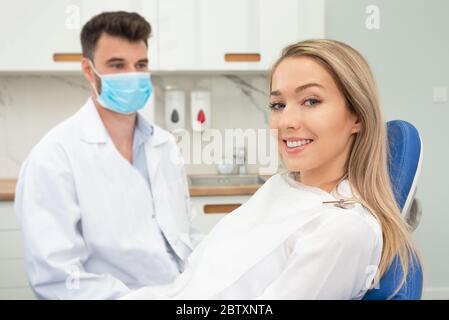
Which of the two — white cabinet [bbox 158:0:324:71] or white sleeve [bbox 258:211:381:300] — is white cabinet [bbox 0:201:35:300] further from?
white sleeve [bbox 258:211:381:300]

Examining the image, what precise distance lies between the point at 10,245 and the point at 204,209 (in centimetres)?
60

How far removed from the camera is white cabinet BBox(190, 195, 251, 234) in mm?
1633

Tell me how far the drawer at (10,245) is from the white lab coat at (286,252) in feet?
3.10

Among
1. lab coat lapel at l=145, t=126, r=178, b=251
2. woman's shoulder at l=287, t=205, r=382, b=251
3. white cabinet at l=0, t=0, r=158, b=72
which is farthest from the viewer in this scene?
white cabinet at l=0, t=0, r=158, b=72

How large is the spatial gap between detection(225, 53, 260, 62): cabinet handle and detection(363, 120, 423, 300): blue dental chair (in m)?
1.12

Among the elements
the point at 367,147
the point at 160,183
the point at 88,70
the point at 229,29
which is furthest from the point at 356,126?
the point at 229,29

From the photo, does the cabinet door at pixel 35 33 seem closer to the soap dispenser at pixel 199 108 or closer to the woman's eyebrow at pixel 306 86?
the soap dispenser at pixel 199 108

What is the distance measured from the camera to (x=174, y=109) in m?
1.89

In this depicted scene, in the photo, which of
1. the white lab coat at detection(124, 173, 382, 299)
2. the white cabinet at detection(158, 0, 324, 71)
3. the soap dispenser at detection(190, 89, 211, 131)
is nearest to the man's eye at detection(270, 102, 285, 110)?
the white lab coat at detection(124, 173, 382, 299)

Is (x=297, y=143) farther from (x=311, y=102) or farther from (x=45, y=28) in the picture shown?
(x=45, y=28)

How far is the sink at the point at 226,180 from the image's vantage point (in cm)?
190

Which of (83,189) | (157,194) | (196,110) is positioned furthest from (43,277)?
(196,110)

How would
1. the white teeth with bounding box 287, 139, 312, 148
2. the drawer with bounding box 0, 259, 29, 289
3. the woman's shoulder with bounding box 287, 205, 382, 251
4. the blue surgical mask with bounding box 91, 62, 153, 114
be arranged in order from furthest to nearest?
1. the drawer with bounding box 0, 259, 29, 289
2. the blue surgical mask with bounding box 91, 62, 153, 114
3. the white teeth with bounding box 287, 139, 312, 148
4. the woman's shoulder with bounding box 287, 205, 382, 251
